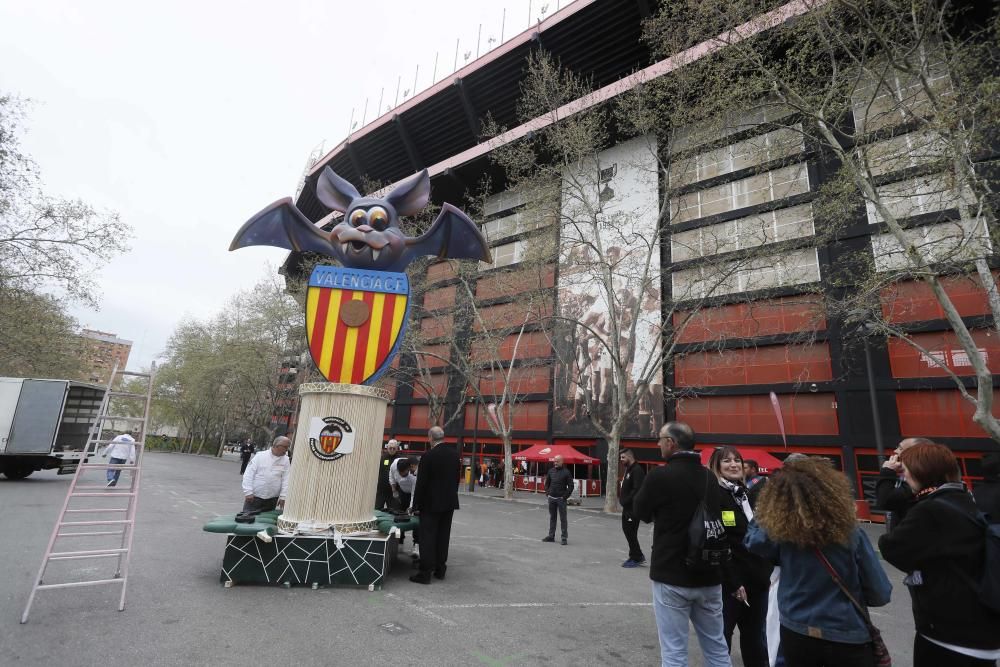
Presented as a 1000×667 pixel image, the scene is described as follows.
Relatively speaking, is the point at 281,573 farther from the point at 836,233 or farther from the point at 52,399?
the point at 836,233

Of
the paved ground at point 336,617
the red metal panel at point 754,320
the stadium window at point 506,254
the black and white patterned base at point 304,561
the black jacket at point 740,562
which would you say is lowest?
the paved ground at point 336,617

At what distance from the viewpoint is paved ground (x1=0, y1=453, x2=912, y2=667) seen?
366 cm

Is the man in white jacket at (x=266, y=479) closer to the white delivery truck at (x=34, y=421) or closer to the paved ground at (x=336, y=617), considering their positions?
the paved ground at (x=336, y=617)

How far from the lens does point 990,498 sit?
4336 mm

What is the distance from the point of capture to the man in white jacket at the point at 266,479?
21.7 feet

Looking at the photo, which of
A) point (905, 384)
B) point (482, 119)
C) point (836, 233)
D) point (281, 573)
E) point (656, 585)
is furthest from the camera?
point (482, 119)

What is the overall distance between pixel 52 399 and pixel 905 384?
91.8 feet

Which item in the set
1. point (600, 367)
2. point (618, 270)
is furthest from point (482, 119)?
point (600, 367)

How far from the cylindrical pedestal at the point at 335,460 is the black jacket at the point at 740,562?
4118mm

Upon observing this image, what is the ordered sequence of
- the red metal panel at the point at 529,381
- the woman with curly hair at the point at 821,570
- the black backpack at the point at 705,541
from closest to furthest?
the woman with curly hair at the point at 821,570 → the black backpack at the point at 705,541 → the red metal panel at the point at 529,381

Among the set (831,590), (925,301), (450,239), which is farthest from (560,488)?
(925,301)

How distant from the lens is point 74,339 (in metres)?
24.5

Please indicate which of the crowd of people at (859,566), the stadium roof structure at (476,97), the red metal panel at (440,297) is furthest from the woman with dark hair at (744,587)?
the red metal panel at (440,297)

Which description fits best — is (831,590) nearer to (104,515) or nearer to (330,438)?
(330,438)
